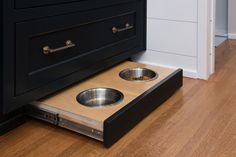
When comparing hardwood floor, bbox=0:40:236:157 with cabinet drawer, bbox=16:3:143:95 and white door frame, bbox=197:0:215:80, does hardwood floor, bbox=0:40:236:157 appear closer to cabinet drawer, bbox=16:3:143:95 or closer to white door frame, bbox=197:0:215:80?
cabinet drawer, bbox=16:3:143:95

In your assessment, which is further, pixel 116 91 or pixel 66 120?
pixel 116 91

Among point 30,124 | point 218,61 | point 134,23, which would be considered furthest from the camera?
point 218,61

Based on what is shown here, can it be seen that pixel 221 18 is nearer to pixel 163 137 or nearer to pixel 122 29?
pixel 122 29

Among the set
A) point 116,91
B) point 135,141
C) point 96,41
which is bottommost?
point 135,141

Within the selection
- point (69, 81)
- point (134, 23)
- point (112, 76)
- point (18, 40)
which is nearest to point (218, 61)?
point (134, 23)

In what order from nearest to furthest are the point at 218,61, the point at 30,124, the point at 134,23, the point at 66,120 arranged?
the point at 66,120
the point at 30,124
the point at 134,23
the point at 218,61

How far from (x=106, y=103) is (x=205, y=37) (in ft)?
2.44

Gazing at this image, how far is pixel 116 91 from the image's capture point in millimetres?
1470

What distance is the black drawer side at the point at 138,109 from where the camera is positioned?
1.19 metres

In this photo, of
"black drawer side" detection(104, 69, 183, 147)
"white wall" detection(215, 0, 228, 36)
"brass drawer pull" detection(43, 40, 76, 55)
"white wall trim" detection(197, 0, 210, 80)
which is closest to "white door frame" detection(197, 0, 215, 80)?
"white wall trim" detection(197, 0, 210, 80)

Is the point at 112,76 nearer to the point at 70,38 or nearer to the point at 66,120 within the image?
the point at 70,38

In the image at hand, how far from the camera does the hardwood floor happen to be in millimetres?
1166

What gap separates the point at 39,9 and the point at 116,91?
489 mm

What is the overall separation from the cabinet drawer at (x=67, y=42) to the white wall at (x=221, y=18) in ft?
4.06
